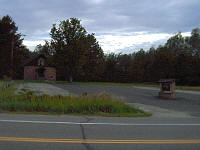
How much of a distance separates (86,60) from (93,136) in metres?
52.4

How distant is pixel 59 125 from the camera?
30.3 ft

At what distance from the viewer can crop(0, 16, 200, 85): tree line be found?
2263 inches

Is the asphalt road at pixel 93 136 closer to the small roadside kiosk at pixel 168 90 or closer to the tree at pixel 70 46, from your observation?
the small roadside kiosk at pixel 168 90

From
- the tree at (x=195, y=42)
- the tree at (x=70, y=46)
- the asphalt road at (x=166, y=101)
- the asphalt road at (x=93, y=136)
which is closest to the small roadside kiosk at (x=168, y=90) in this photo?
the asphalt road at (x=166, y=101)

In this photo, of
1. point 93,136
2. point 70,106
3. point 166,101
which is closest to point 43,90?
point 166,101

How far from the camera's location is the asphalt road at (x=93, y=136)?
6.45 m

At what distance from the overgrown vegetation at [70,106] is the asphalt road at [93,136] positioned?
11.6ft

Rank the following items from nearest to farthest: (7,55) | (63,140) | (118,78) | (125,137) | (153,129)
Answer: (63,140), (125,137), (153,129), (7,55), (118,78)

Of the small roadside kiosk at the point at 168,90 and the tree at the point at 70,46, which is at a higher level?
the tree at the point at 70,46
